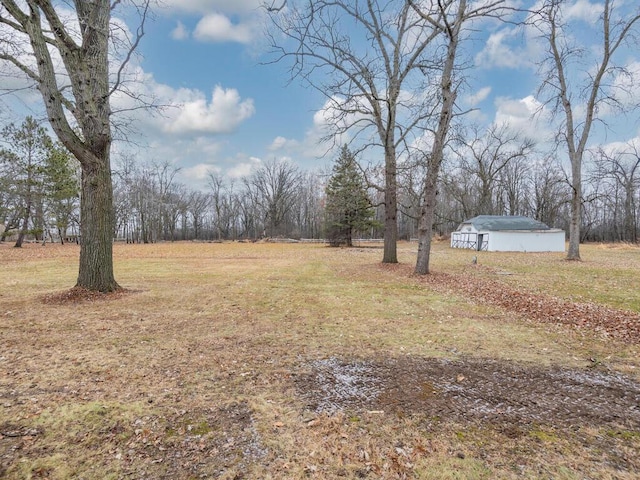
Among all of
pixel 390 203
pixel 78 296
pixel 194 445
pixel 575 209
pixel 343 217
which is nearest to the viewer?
pixel 194 445

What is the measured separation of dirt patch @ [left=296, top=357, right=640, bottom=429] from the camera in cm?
277

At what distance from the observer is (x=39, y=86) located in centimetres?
616

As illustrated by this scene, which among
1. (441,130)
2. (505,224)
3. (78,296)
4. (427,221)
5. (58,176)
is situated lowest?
(78,296)

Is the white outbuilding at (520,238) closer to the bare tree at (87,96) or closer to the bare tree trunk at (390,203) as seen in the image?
the bare tree trunk at (390,203)

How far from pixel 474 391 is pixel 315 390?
1477 millimetres

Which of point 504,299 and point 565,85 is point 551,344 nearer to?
point 504,299

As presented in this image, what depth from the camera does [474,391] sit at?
320 centimetres

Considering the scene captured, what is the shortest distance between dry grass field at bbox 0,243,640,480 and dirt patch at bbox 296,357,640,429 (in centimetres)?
2

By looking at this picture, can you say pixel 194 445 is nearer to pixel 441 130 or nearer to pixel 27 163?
pixel 441 130

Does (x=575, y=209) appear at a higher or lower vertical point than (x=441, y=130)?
lower

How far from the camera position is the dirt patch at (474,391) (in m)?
2.77

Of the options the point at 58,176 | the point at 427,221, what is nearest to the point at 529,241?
the point at 427,221

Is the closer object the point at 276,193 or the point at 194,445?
the point at 194,445

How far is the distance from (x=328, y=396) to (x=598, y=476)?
189cm
